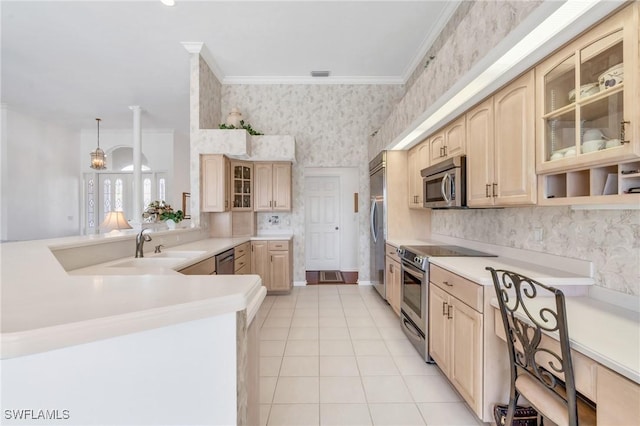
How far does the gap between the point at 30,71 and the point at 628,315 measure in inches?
290

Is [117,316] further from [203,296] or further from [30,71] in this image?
[30,71]

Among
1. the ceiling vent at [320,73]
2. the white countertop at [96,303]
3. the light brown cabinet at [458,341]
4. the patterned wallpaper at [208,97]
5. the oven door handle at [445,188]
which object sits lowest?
the light brown cabinet at [458,341]

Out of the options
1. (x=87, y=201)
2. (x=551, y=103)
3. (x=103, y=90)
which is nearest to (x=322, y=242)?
(x=551, y=103)

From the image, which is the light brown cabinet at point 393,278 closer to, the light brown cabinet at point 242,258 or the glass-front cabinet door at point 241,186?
the light brown cabinet at point 242,258

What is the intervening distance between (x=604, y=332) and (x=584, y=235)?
2.53 feet

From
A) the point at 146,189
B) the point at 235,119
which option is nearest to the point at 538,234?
the point at 235,119

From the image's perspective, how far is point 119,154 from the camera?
828 centimetres

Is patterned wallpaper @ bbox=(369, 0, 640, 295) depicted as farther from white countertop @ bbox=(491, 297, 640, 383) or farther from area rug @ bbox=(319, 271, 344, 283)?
area rug @ bbox=(319, 271, 344, 283)

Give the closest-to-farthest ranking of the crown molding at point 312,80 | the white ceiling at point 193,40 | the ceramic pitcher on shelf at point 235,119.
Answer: the white ceiling at point 193,40 < the ceramic pitcher on shelf at point 235,119 < the crown molding at point 312,80

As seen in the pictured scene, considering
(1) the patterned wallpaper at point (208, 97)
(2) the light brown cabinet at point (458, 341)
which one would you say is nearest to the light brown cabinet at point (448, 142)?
(2) the light brown cabinet at point (458, 341)

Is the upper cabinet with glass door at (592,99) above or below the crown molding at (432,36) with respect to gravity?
below

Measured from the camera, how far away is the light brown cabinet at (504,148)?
166cm

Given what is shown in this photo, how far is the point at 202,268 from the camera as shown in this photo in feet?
8.46

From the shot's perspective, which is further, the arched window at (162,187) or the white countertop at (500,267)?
the arched window at (162,187)
